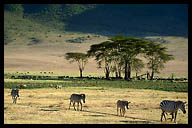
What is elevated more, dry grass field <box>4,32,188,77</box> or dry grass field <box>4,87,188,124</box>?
dry grass field <box>4,32,188,77</box>

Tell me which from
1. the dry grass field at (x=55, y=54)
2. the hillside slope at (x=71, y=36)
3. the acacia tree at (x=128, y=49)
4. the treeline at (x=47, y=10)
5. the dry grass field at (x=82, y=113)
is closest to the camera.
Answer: the dry grass field at (x=82, y=113)

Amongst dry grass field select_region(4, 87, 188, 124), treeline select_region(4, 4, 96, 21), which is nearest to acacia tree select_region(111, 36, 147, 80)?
dry grass field select_region(4, 87, 188, 124)

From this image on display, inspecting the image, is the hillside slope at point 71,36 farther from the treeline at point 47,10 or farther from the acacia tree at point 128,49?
the acacia tree at point 128,49

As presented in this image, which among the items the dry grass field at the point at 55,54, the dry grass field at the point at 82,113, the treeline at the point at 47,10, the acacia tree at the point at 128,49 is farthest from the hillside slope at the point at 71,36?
the dry grass field at the point at 82,113

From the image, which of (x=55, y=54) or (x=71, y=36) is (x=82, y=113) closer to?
(x=55, y=54)

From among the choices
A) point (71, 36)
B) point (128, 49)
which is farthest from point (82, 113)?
point (71, 36)

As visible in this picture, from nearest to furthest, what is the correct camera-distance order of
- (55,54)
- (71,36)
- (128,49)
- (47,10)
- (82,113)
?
(82,113), (128,49), (55,54), (71,36), (47,10)

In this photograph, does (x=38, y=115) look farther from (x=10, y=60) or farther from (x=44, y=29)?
(x=44, y=29)

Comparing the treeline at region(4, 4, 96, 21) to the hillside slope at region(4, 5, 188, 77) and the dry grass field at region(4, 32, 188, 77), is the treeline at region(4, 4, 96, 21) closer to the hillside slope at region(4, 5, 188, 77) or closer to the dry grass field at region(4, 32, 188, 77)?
the hillside slope at region(4, 5, 188, 77)

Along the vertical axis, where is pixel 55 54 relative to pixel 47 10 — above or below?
below

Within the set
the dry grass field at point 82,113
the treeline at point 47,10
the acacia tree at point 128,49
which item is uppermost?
the treeline at point 47,10

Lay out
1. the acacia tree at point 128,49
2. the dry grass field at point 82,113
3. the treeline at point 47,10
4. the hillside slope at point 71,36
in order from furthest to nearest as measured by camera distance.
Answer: the treeline at point 47,10 → the hillside slope at point 71,36 → the acacia tree at point 128,49 → the dry grass field at point 82,113

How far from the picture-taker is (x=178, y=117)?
71.1ft

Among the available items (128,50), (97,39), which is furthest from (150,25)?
(128,50)
